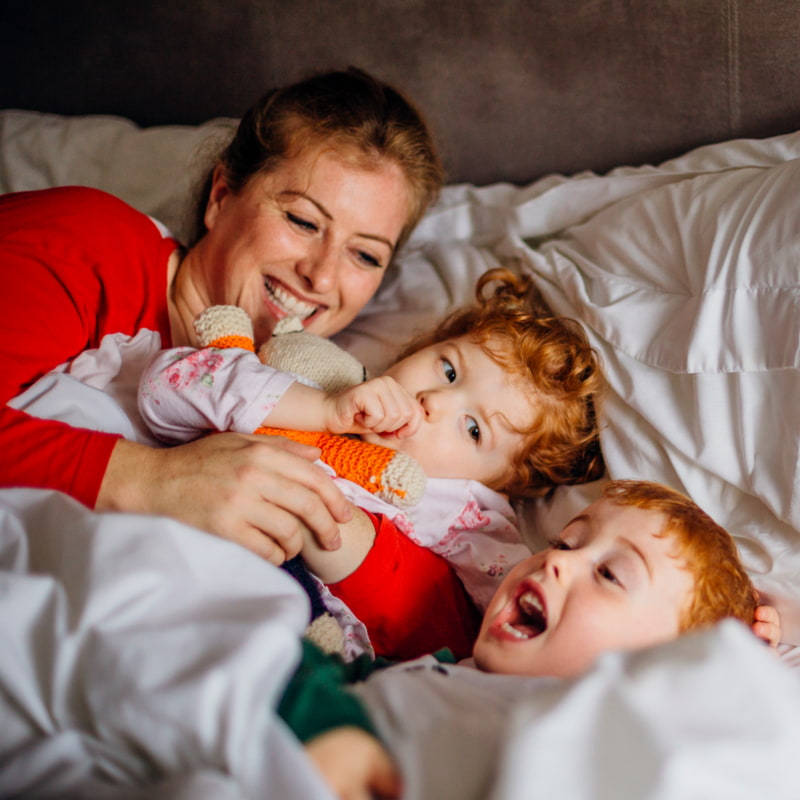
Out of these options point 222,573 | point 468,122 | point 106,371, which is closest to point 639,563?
point 222,573

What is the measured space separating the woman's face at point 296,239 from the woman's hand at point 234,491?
0.45 m

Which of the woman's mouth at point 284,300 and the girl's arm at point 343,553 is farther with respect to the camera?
the woman's mouth at point 284,300

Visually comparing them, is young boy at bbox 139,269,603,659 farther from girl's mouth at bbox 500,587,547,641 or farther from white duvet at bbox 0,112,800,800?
girl's mouth at bbox 500,587,547,641

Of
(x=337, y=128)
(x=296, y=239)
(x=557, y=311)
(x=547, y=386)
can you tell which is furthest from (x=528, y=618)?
(x=337, y=128)

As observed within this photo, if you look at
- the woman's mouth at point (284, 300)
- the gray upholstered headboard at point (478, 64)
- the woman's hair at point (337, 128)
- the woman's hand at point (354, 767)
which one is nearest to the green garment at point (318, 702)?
the woman's hand at point (354, 767)

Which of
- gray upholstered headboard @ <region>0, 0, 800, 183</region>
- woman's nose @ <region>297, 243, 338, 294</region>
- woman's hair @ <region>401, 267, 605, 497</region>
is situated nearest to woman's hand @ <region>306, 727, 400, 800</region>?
woman's hair @ <region>401, 267, 605, 497</region>

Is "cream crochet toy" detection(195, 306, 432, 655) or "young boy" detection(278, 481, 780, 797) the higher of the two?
"cream crochet toy" detection(195, 306, 432, 655)

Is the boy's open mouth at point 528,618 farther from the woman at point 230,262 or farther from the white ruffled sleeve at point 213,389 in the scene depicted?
the white ruffled sleeve at point 213,389

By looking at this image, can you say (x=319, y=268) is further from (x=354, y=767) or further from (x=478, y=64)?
(x=354, y=767)

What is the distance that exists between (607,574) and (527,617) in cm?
11

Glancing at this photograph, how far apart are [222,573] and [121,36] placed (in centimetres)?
164

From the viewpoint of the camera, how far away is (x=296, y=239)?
1271 mm

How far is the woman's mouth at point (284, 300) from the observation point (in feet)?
4.23

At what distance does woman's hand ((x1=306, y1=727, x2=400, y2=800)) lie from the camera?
1.82 ft
